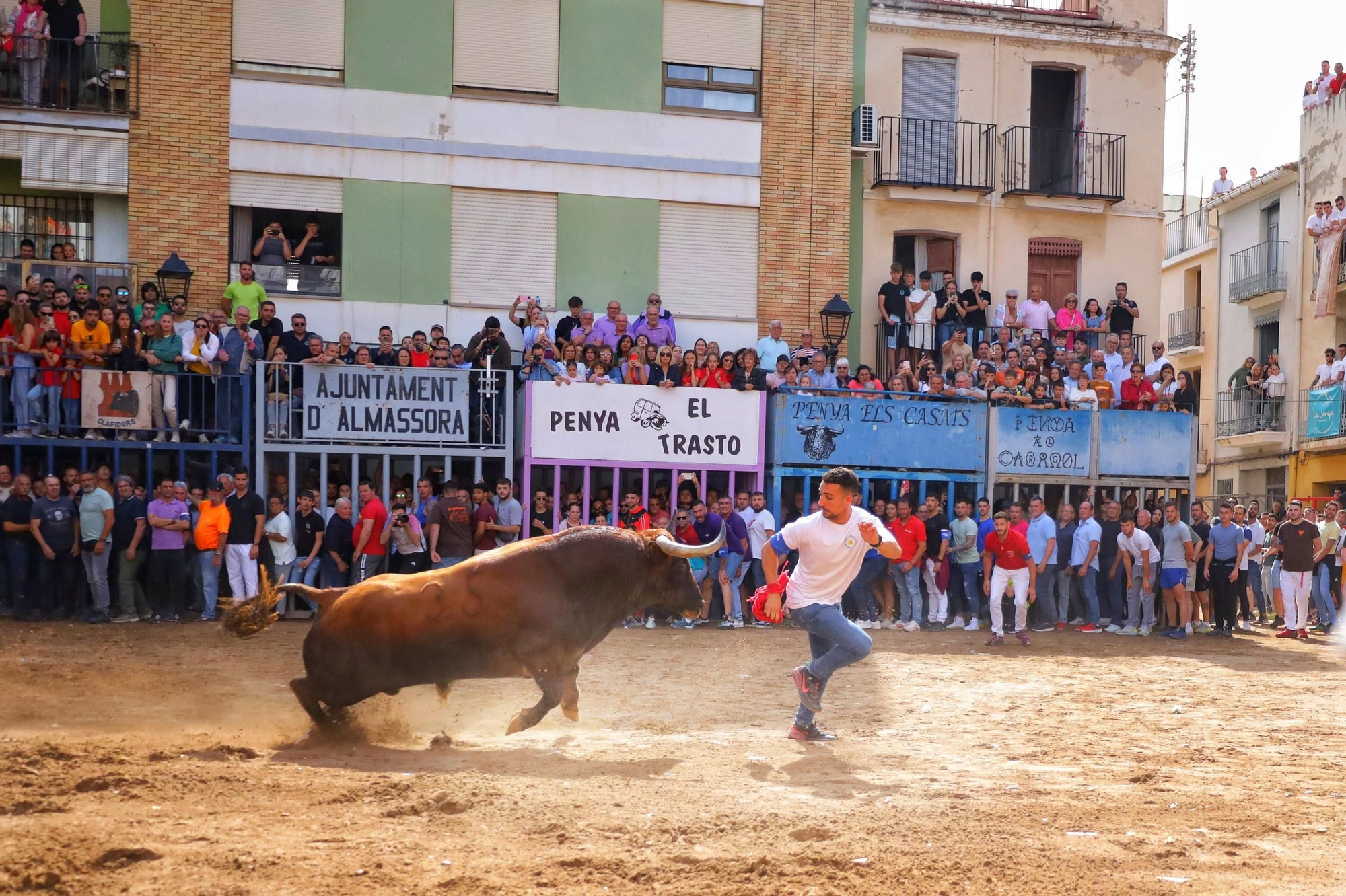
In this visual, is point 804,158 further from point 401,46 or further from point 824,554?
point 824,554

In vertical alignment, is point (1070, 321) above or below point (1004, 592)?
above

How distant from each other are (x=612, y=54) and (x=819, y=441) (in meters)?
7.68

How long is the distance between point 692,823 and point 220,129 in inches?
662

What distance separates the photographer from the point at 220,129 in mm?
20234

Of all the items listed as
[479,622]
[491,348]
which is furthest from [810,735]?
[491,348]

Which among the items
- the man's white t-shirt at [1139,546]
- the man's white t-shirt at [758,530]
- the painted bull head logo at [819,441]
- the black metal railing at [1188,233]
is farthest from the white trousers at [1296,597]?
the black metal railing at [1188,233]

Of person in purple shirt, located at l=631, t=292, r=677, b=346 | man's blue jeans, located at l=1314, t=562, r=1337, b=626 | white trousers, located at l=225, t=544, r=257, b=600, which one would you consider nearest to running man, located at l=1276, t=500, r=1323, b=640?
man's blue jeans, located at l=1314, t=562, r=1337, b=626

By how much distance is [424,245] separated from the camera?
21.0 m

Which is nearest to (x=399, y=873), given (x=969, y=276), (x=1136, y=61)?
(x=969, y=276)

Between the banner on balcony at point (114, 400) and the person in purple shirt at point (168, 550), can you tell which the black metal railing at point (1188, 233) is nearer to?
the banner on balcony at point (114, 400)

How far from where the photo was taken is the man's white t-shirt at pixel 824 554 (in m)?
9.41

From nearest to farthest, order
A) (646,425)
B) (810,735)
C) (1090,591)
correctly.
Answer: (810,735), (646,425), (1090,591)

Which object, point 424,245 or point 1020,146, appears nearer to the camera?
point 424,245

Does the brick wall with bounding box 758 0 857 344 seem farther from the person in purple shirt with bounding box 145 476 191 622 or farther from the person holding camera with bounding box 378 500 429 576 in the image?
the person in purple shirt with bounding box 145 476 191 622
